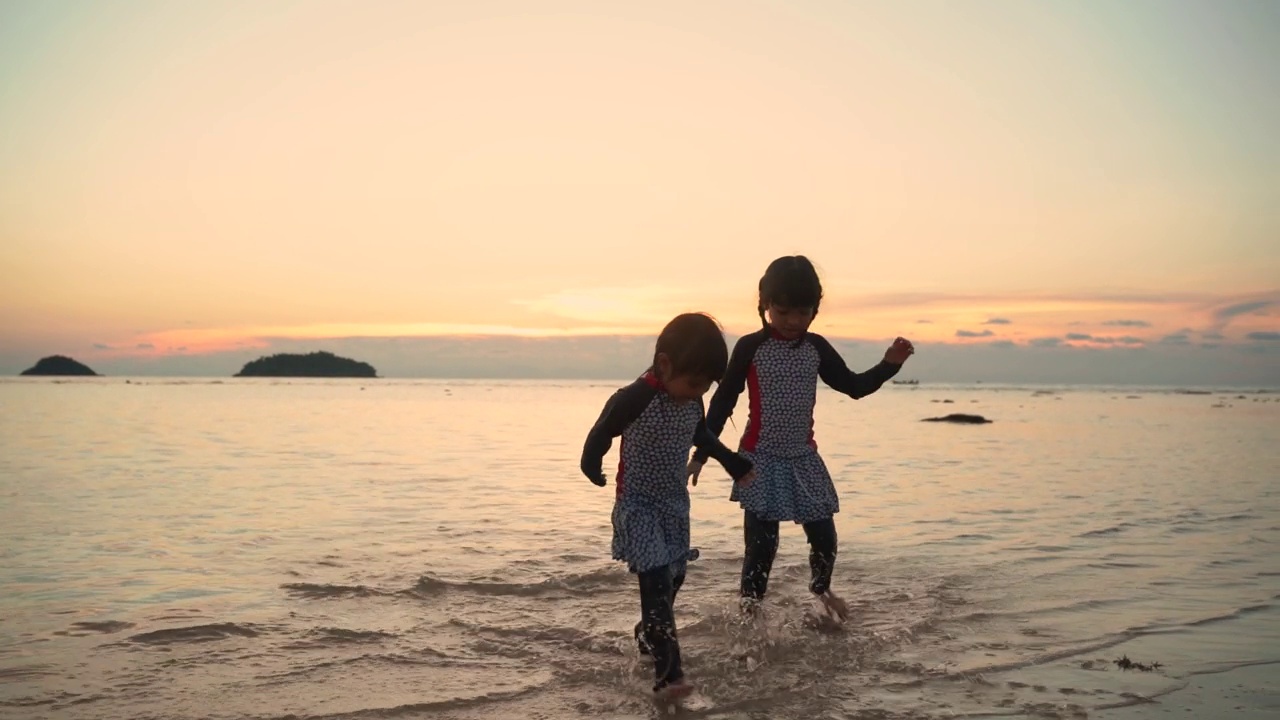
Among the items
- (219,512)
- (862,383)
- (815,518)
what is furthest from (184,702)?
(219,512)

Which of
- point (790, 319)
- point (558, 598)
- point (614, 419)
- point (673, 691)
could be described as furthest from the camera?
point (558, 598)

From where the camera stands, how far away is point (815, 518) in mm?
5539

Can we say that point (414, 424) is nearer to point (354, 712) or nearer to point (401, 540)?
point (401, 540)

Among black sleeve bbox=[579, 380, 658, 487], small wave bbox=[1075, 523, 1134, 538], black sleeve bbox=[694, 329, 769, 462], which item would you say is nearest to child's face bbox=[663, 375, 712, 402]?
black sleeve bbox=[579, 380, 658, 487]

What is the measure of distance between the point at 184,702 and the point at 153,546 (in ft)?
15.0

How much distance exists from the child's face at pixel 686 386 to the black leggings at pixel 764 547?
1.54 meters

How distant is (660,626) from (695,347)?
1.31 meters

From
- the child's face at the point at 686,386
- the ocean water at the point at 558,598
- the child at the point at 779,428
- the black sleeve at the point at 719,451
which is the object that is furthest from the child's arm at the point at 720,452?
the ocean water at the point at 558,598

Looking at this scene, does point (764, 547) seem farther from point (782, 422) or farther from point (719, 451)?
point (719, 451)

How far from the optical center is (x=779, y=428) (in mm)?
5582

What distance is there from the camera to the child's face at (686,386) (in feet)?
13.6

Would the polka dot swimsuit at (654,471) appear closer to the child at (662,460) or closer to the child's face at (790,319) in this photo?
the child at (662,460)

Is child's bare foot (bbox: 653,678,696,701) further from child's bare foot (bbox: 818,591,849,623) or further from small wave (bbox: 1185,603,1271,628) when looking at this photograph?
small wave (bbox: 1185,603,1271,628)

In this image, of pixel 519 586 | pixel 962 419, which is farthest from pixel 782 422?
pixel 962 419
